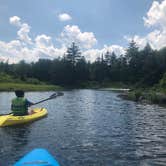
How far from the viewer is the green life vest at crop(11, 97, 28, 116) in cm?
2428

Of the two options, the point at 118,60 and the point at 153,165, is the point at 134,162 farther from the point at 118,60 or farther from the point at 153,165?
the point at 118,60

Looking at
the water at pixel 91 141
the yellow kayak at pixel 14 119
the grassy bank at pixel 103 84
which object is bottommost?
the water at pixel 91 141

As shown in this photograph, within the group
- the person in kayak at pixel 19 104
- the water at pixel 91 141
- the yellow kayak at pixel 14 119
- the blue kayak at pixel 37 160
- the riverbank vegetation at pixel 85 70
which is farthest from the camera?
the riverbank vegetation at pixel 85 70

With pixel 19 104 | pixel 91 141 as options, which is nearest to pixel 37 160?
pixel 91 141

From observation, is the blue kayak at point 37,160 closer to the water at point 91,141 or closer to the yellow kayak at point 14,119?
the water at point 91,141

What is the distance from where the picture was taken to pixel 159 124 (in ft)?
83.5

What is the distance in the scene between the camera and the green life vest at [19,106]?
24.3 m

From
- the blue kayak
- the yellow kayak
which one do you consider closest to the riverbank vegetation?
the yellow kayak

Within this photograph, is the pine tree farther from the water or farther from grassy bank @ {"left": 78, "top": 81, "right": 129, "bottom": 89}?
the water

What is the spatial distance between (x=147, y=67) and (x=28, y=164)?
340 feet

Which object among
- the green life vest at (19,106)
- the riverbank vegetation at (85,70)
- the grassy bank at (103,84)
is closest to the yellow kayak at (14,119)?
the green life vest at (19,106)

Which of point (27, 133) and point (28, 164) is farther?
point (27, 133)

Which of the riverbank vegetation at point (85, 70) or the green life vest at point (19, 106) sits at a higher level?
the riverbank vegetation at point (85, 70)

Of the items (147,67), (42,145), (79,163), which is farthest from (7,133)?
(147,67)
